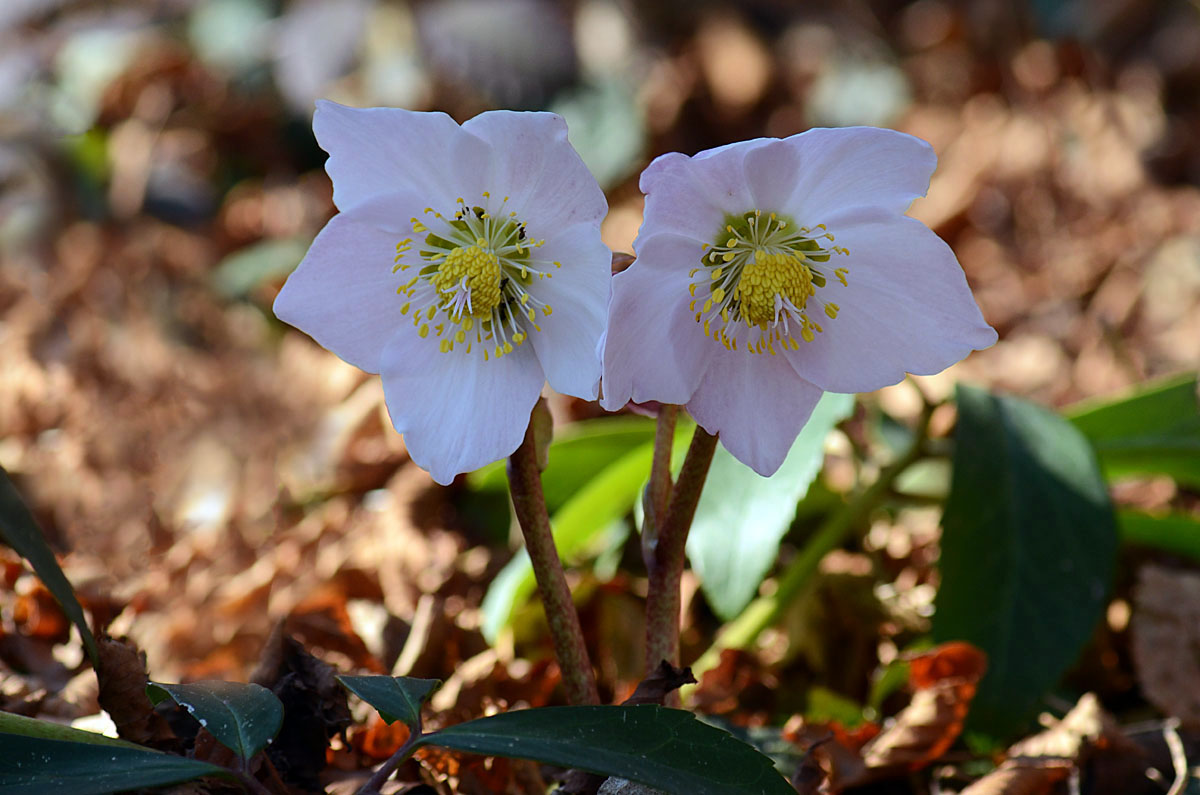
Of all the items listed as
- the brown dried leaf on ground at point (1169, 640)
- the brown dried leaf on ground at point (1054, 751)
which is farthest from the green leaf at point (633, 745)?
the brown dried leaf on ground at point (1169, 640)

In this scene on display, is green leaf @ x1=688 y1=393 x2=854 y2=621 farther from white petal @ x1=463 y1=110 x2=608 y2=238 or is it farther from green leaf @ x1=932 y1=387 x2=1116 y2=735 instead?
white petal @ x1=463 y1=110 x2=608 y2=238

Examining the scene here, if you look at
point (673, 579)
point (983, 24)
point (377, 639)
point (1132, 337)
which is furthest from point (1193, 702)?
point (983, 24)

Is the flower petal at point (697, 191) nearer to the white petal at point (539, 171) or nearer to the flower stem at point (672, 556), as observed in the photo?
the white petal at point (539, 171)

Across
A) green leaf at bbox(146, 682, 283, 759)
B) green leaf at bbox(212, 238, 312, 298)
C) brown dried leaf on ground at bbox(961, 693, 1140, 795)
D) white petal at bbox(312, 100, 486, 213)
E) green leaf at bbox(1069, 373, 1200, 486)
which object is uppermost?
green leaf at bbox(212, 238, 312, 298)

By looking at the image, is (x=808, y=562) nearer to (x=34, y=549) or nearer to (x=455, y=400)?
(x=455, y=400)

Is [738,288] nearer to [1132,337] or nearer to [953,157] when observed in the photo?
[1132,337]

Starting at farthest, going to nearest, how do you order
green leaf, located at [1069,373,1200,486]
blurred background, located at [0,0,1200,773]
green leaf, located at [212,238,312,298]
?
green leaf, located at [212,238,312,298], blurred background, located at [0,0,1200,773], green leaf, located at [1069,373,1200,486]

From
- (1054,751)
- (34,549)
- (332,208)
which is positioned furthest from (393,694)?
(332,208)

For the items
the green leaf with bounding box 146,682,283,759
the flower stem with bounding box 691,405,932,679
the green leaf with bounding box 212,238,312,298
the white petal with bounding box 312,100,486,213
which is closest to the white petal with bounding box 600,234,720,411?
the white petal with bounding box 312,100,486,213
